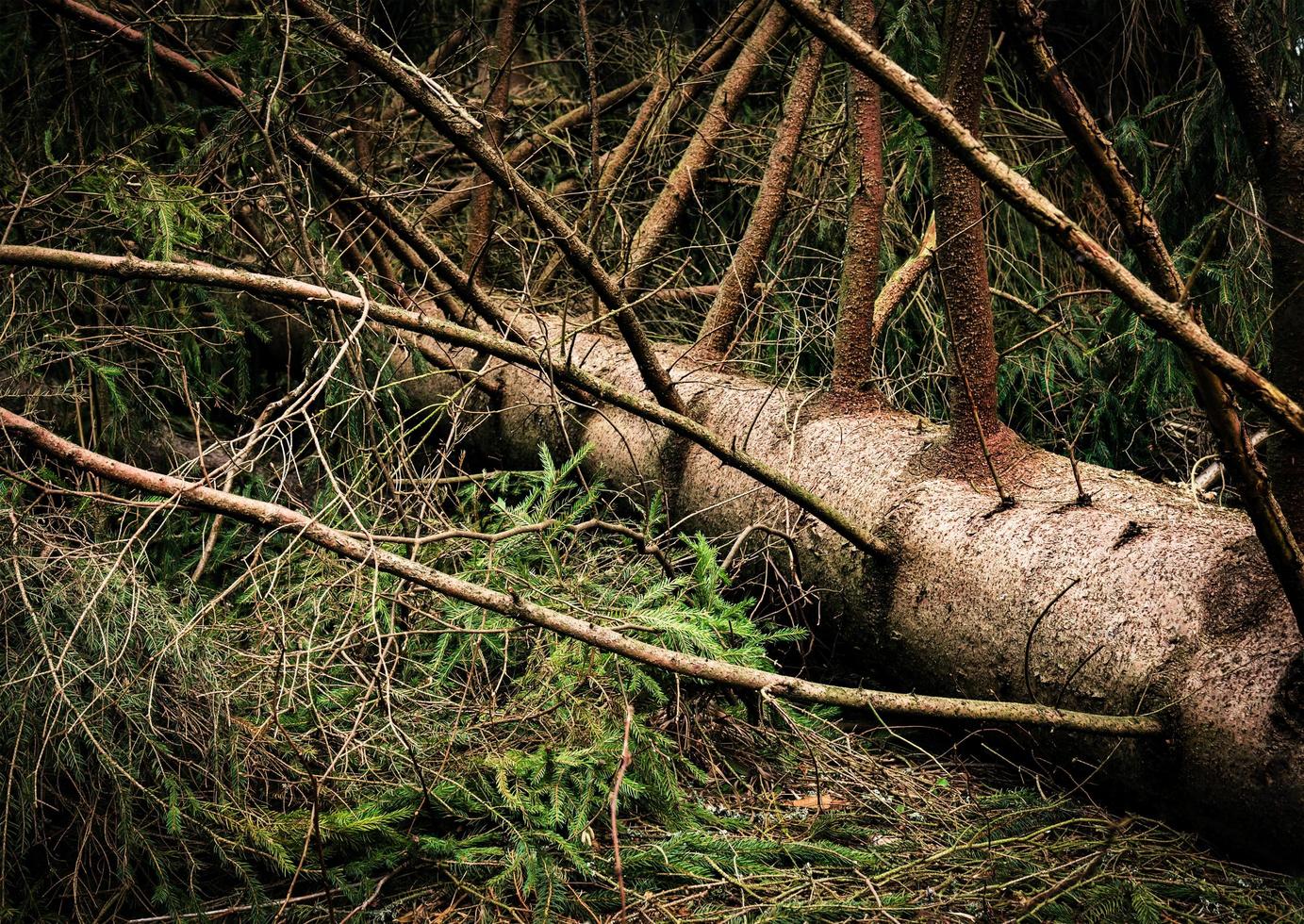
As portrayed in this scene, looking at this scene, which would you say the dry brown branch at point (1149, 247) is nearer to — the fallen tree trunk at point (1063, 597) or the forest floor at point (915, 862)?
the fallen tree trunk at point (1063, 597)

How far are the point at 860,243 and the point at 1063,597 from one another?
53.6 inches

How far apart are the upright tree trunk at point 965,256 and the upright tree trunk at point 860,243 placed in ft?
1.43

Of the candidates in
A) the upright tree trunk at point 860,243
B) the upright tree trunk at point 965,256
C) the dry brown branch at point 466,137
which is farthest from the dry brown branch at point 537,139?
the upright tree trunk at point 965,256

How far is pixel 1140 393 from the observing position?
370 cm

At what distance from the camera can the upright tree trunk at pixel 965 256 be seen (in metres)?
2.59

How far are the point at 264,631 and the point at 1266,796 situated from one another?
222cm

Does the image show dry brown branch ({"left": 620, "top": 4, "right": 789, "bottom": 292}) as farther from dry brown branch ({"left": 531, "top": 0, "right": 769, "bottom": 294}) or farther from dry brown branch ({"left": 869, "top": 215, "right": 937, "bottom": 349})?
dry brown branch ({"left": 869, "top": 215, "right": 937, "bottom": 349})

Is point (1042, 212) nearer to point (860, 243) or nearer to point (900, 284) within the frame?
point (860, 243)

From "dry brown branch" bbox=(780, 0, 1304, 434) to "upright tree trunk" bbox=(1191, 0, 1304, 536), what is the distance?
340 mm

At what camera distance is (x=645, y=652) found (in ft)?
7.36

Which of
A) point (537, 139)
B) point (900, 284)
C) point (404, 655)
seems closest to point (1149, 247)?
point (900, 284)

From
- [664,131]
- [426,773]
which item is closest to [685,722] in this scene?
[426,773]

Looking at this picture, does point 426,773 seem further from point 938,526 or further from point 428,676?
point 938,526

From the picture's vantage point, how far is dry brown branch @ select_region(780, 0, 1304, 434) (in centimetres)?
162
